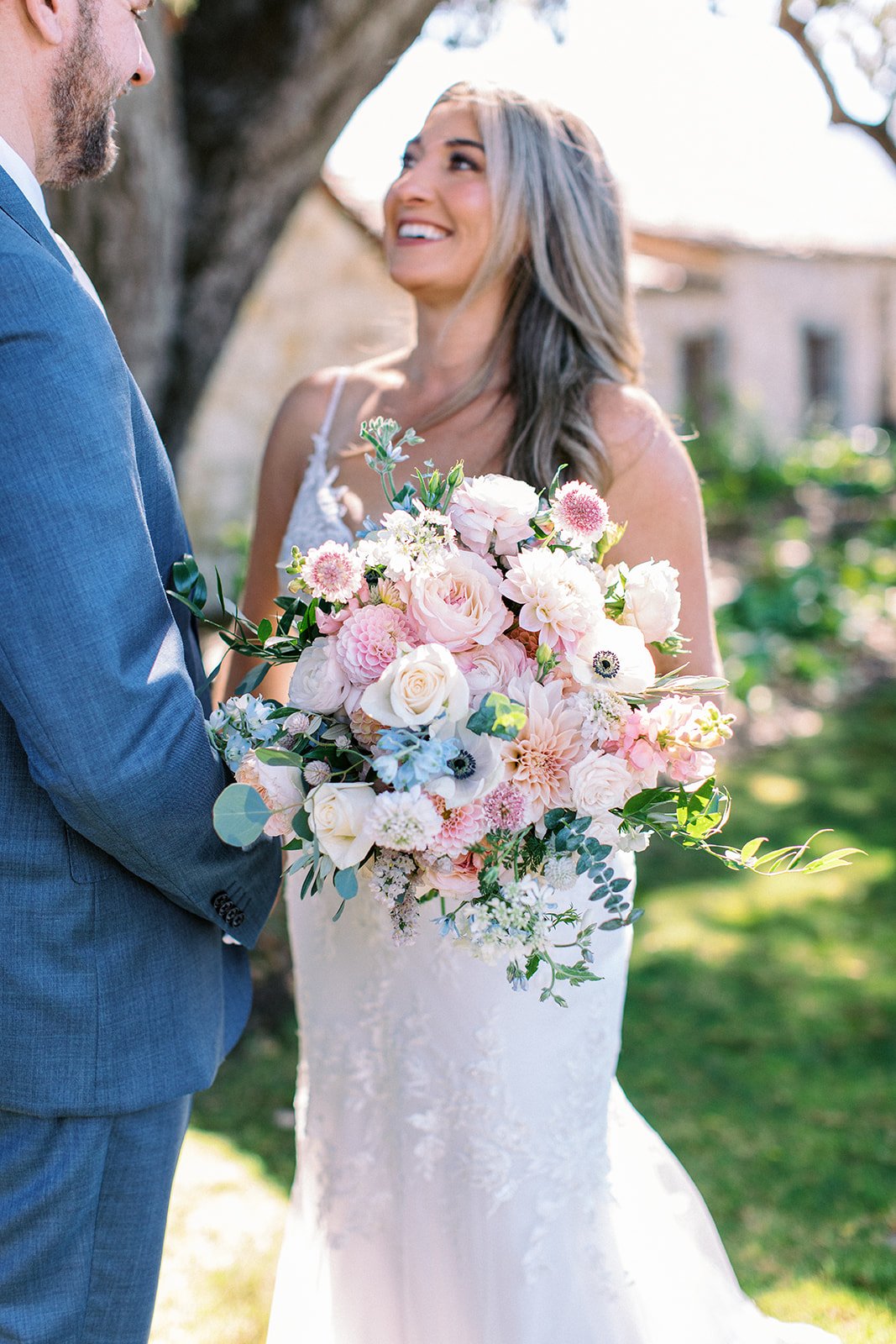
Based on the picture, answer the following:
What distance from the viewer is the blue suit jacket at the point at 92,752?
158 centimetres

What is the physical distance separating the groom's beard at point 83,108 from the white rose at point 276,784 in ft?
3.23

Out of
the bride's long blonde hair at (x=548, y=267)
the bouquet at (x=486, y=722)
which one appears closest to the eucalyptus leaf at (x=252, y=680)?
the bouquet at (x=486, y=722)

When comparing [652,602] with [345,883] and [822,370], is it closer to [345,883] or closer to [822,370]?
[345,883]

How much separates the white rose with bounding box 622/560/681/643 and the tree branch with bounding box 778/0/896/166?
5497 mm

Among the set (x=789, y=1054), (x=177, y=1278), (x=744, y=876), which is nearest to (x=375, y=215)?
(x=744, y=876)

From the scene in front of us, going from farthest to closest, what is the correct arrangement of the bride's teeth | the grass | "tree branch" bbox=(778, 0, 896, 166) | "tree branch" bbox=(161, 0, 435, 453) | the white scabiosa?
"tree branch" bbox=(778, 0, 896, 166), "tree branch" bbox=(161, 0, 435, 453), the grass, the bride's teeth, the white scabiosa

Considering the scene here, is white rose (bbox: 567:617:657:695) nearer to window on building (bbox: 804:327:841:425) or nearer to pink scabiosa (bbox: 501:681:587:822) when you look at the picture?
pink scabiosa (bbox: 501:681:587:822)

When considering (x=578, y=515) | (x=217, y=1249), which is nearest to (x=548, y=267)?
Result: (x=578, y=515)

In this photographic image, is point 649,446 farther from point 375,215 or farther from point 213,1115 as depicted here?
point 375,215

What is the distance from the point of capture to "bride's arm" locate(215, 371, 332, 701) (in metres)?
2.92

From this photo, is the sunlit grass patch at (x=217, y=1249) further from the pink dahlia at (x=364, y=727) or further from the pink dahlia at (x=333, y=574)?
the pink dahlia at (x=333, y=574)

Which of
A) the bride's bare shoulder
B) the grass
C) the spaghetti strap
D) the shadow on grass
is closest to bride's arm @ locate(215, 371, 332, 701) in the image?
the spaghetti strap

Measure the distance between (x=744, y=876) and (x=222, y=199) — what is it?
413 centimetres

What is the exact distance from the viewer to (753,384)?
23031 mm
